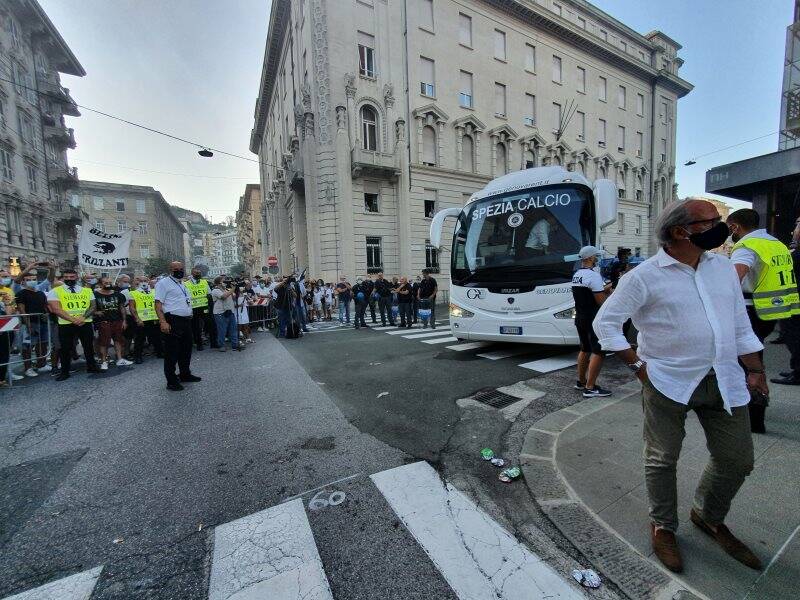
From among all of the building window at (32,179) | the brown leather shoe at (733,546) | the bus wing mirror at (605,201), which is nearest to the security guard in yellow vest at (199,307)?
the bus wing mirror at (605,201)

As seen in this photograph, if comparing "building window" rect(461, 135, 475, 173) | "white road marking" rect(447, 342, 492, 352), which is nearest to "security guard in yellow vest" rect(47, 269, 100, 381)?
"white road marking" rect(447, 342, 492, 352)

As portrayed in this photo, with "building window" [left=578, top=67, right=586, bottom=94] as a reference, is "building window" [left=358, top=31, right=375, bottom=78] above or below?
below

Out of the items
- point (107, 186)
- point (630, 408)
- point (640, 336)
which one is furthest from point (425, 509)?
point (107, 186)

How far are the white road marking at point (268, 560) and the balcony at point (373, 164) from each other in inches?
748

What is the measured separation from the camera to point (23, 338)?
7082 mm

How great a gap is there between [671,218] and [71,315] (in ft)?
28.6

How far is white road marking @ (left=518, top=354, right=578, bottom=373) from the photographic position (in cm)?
Result: 599

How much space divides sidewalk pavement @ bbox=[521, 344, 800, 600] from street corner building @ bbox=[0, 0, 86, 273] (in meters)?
29.7

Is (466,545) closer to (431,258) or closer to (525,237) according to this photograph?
(525,237)

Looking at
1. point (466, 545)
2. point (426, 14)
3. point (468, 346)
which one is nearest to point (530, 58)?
point (426, 14)

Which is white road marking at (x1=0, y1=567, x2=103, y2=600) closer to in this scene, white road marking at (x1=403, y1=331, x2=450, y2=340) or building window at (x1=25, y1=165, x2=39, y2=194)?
white road marking at (x1=403, y1=331, x2=450, y2=340)

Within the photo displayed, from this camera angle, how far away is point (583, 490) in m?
2.64

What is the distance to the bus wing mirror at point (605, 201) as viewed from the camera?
6.10m

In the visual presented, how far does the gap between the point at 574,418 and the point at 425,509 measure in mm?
2266
